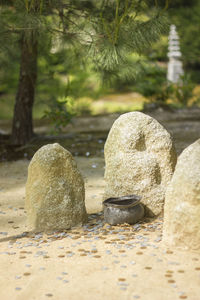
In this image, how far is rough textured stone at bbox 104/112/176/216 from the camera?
12.5ft

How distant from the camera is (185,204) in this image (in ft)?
9.81

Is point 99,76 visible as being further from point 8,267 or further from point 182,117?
Answer: point 182,117

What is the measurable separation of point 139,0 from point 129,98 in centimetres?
1047

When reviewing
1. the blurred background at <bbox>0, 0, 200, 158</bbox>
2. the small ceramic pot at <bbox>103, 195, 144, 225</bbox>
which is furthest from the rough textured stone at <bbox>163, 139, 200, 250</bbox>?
the blurred background at <bbox>0, 0, 200, 158</bbox>

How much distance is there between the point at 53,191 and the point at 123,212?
1.98ft

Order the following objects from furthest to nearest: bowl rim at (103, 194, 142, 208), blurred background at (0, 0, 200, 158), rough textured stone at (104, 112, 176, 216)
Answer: blurred background at (0, 0, 200, 158)
rough textured stone at (104, 112, 176, 216)
bowl rim at (103, 194, 142, 208)

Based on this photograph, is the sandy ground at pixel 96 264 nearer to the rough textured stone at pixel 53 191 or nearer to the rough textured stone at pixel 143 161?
the rough textured stone at pixel 53 191

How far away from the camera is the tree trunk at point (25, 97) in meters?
6.98

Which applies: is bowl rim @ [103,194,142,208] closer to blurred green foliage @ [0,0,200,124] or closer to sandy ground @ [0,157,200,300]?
sandy ground @ [0,157,200,300]

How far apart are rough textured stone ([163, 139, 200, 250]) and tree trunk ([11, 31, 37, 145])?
4492 mm

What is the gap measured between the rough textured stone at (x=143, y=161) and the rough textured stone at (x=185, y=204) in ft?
2.29

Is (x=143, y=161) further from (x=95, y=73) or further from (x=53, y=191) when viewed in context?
(x=95, y=73)

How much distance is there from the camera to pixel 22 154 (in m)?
6.88

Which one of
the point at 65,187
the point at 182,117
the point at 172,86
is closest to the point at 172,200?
the point at 65,187
